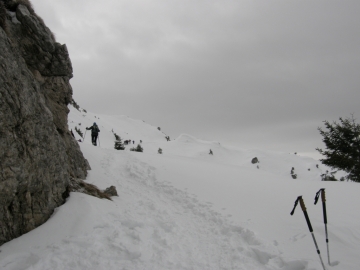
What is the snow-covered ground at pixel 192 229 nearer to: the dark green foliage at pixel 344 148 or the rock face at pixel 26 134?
the rock face at pixel 26 134

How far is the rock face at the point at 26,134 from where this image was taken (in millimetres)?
5379

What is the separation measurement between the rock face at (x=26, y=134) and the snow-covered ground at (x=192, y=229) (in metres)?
0.50

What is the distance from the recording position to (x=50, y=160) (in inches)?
282

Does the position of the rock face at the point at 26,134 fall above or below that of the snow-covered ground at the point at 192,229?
above

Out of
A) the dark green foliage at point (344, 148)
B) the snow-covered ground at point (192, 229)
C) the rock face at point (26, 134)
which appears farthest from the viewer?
the dark green foliage at point (344, 148)

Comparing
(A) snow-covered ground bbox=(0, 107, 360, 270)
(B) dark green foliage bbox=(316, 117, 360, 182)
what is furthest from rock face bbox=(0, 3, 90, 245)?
(B) dark green foliage bbox=(316, 117, 360, 182)

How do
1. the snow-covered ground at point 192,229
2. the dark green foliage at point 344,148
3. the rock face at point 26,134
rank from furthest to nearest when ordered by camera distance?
the dark green foliage at point 344,148, the rock face at point 26,134, the snow-covered ground at point 192,229

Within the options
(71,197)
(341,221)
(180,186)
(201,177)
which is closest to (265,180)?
(201,177)

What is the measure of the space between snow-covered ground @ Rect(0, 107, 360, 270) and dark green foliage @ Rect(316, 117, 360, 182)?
9451 mm

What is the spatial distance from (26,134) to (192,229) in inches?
230

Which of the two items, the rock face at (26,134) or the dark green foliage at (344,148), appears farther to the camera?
the dark green foliage at (344,148)

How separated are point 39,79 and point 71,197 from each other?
206 inches

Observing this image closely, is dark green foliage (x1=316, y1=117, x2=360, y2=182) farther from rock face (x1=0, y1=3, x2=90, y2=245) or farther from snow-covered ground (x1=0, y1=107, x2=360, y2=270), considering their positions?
rock face (x1=0, y1=3, x2=90, y2=245)

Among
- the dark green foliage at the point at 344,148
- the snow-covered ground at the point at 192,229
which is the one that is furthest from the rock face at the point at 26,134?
the dark green foliage at the point at 344,148
